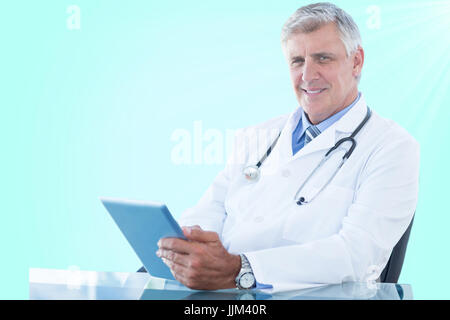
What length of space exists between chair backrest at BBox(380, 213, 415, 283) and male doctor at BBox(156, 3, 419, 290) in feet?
0.11

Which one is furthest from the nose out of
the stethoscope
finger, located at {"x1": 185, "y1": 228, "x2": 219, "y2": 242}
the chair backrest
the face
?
finger, located at {"x1": 185, "y1": 228, "x2": 219, "y2": 242}

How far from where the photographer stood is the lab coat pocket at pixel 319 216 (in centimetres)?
155

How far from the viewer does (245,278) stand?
132cm

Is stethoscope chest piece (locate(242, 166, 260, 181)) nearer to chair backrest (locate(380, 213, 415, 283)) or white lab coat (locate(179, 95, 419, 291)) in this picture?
white lab coat (locate(179, 95, 419, 291))

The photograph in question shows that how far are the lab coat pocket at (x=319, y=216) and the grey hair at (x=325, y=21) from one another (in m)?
0.45

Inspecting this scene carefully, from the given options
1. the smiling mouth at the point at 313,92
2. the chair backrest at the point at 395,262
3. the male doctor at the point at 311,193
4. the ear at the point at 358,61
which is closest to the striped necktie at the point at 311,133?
the male doctor at the point at 311,193

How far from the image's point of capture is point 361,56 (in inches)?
69.6

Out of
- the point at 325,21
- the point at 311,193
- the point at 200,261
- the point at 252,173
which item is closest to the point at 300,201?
the point at 311,193

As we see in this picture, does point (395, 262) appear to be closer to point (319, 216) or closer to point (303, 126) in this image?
point (319, 216)

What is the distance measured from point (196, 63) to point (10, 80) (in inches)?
41.2

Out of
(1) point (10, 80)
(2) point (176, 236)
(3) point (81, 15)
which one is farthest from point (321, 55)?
(1) point (10, 80)

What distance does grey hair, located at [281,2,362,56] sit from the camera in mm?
1667

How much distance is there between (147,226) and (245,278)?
0.26 m
